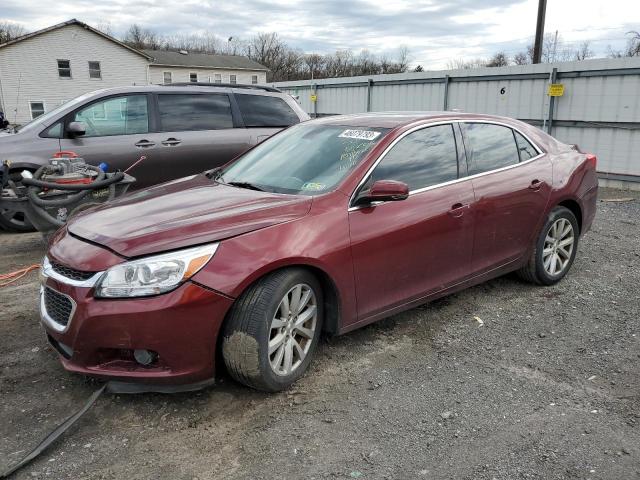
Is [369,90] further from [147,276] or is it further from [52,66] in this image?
[52,66]

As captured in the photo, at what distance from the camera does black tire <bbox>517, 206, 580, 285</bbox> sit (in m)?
4.78

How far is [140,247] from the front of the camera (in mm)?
2832

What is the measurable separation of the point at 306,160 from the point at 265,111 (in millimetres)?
4405

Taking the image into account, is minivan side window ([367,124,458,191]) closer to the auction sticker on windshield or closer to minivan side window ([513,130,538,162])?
the auction sticker on windshield

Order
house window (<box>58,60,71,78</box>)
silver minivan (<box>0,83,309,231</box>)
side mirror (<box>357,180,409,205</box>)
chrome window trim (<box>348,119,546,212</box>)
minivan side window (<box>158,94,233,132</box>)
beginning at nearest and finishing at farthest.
Answer: side mirror (<box>357,180,409,205</box>) < chrome window trim (<box>348,119,546,212</box>) < silver minivan (<box>0,83,309,231</box>) < minivan side window (<box>158,94,233,132</box>) < house window (<box>58,60,71,78</box>)

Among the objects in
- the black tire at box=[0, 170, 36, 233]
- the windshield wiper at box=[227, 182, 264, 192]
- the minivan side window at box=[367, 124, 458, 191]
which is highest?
the minivan side window at box=[367, 124, 458, 191]

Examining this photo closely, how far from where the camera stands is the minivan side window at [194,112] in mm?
7230

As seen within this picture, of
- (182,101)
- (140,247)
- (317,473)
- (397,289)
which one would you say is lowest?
(317,473)

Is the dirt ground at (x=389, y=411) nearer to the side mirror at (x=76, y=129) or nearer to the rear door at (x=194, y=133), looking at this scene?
the side mirror at (x=76, y=129)

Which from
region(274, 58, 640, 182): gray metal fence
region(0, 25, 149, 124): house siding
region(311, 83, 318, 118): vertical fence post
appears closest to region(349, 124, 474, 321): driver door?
region(274, 58, 640, 182): gray metal fence

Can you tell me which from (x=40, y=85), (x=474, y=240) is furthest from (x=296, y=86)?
(x=40, y=85)

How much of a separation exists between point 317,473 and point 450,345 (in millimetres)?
1670

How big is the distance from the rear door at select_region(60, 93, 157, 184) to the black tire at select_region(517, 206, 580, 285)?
4.68 meters

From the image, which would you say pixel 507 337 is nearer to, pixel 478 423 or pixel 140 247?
pixel 478 423
